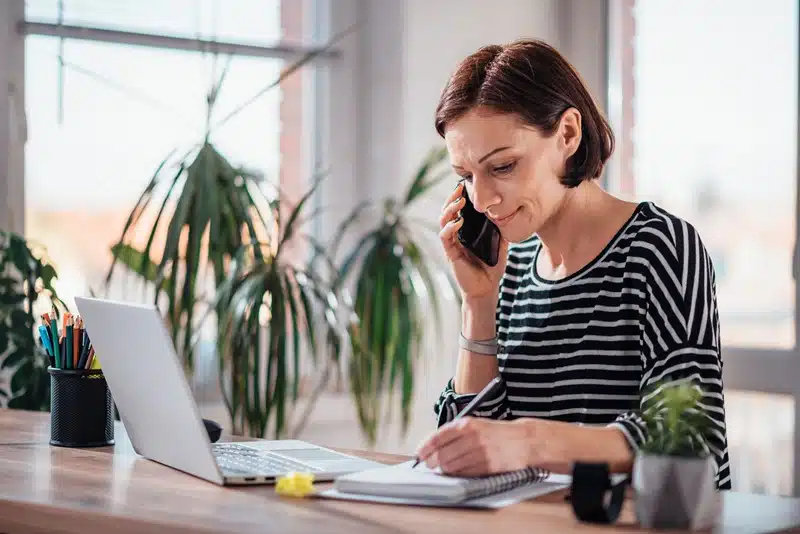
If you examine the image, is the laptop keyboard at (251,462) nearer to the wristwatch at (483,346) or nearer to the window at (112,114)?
the wristwatch at (483,346)

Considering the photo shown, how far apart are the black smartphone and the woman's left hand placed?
0.60 meters

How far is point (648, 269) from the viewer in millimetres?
1807

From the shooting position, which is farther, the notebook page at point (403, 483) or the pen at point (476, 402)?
the pen at point (476, 402)

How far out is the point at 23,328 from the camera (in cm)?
286

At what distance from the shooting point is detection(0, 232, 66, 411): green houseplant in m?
2.83

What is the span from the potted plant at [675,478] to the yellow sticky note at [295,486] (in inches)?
16.2

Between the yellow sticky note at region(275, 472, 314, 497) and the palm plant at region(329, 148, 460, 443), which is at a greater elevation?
the palm plant at region(329, 148, 460, 443)

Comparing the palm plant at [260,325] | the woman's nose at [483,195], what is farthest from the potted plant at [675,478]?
the palm plant at [260,325]

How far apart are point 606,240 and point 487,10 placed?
2.07m

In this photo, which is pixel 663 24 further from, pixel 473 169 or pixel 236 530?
pixel 236 530

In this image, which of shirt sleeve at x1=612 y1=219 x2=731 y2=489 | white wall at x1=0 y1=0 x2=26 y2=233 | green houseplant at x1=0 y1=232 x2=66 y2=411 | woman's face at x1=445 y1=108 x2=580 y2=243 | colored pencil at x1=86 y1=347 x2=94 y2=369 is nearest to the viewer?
shirt sleeve at x1=612 y1=219 x2=731 y2=489

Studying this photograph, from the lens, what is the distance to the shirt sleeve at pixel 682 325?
1.67 m

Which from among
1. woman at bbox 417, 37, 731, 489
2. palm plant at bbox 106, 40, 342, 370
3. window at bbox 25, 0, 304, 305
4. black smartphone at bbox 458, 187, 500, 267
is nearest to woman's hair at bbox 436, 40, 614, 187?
woman at bbox 417, 37, 731, 489

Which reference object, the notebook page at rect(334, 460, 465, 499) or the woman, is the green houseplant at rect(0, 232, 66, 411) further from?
the notebook page at rect(334, 460, 465, 499)
